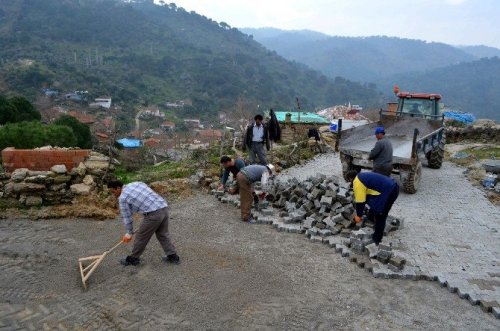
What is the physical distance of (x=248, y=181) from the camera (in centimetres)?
735

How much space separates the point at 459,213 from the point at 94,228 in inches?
287

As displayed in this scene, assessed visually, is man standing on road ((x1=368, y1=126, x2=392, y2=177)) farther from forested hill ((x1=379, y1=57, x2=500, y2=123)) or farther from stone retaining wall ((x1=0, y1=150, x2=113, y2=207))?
forested hill ((x1=379, y1=57, x2=500, y2=123))

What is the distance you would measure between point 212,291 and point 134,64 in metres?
87.5

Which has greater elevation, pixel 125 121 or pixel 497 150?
pixel 497 150

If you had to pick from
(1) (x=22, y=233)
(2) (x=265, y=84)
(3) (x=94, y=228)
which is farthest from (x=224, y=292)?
(2) (x=265, y=84)

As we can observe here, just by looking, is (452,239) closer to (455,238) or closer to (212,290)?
(455,238)

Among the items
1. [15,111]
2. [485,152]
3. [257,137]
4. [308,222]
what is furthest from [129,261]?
[15,111]

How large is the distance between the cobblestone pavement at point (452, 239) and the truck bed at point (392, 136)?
1137 millimetres

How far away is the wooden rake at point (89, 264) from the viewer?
16.5 feet

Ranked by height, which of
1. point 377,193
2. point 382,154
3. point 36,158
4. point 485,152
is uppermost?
point 382,154

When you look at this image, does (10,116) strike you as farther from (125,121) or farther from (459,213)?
(125,121)

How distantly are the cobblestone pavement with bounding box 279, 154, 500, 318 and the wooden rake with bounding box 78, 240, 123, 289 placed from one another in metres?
3.76

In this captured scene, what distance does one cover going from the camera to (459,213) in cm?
825

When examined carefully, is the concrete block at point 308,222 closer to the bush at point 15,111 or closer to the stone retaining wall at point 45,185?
the stone retaining wall at point 45,185
